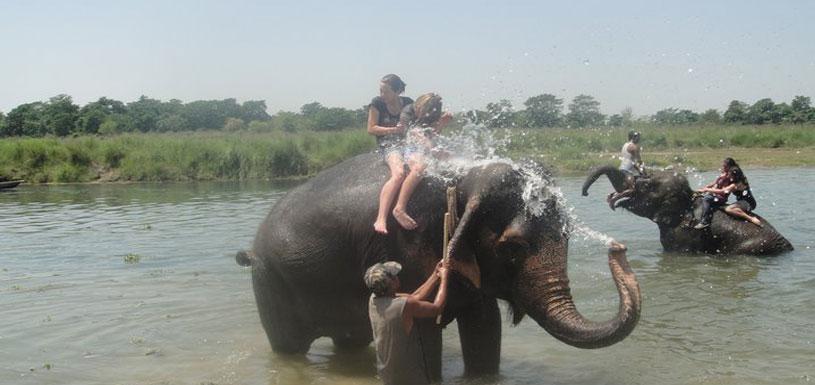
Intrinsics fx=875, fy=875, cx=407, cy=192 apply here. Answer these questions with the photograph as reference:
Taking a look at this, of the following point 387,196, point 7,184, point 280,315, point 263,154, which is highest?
point 387,196

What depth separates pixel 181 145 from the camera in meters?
35.1

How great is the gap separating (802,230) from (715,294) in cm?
593

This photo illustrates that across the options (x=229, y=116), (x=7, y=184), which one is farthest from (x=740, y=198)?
(x=229, y=116)

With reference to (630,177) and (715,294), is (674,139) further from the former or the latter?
(715,294)

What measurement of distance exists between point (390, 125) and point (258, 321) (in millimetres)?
3301

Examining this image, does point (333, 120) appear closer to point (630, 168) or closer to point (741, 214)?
point (630, 168)

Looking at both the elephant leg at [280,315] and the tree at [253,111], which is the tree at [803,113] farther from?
the tree at [253,111]

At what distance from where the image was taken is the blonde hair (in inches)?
260

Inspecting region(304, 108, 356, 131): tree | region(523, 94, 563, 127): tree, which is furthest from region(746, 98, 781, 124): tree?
region(523, 94, 563, 127): tree

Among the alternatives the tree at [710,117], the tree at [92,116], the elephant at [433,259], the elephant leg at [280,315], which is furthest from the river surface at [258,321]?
the tree at [92,116]

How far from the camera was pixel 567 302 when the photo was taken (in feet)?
18.4

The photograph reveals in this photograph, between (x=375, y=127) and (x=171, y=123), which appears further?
(x=171, y=123)

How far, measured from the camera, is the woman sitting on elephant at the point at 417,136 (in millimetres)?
6059

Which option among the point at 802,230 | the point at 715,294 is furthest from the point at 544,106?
the point at 715,294
